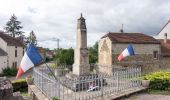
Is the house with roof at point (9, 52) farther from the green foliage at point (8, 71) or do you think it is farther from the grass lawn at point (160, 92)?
the grass lawn at point (160, 92)

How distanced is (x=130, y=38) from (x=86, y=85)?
21.7 meters

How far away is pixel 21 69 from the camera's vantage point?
11.6m

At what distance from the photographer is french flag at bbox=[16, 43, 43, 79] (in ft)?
38.0

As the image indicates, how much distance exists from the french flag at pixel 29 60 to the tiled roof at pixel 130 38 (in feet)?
74.4

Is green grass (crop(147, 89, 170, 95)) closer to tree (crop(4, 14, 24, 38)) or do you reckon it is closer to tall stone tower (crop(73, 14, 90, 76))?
tall stone tower (crop(73, 14, 90, 76))

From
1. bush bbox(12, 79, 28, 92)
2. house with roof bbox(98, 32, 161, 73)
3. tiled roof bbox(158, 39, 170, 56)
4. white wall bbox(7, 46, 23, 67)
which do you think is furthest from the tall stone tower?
white wall bbox(7, 46, 23, 67)

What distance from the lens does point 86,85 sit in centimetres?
1537

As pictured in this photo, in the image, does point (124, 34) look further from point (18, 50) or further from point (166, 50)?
point (18, 50)

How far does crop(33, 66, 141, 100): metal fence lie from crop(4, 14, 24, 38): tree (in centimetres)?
7436

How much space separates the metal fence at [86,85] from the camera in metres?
12.8

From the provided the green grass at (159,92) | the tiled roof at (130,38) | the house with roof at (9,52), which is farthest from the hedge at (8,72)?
the green grass at (159,92)

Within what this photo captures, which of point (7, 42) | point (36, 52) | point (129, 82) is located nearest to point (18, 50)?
point (7, 42)

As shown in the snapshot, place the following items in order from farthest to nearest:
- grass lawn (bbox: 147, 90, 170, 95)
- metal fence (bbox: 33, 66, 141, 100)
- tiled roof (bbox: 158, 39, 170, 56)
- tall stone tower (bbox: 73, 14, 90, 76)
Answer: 1. tiled roof (bbox: 158, 39, 170, 56)
2. tall stone tower (bbox: 73, 14, 90, 76)
3. grass lawn (bbox: 147, 90, 170, 95)
4. metal fence (bbox: 33, 66, 141, 100)

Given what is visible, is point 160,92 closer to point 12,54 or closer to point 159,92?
point 159,92
